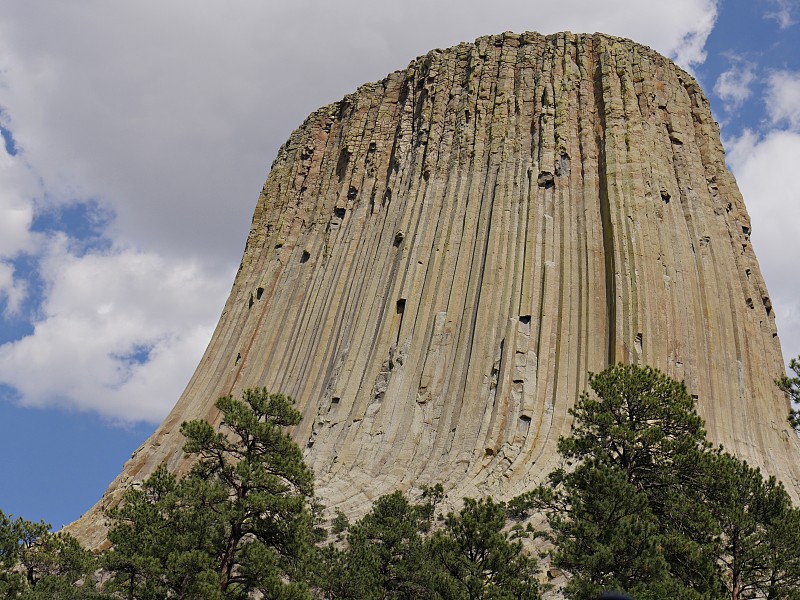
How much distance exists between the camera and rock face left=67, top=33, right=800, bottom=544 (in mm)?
35031

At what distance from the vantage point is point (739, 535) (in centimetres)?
2034

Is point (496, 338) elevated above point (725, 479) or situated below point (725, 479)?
above

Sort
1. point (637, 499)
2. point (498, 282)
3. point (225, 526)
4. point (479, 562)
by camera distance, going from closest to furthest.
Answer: point (637, 499) → point (225, 526) → point (479, 562) → point (498, 282)

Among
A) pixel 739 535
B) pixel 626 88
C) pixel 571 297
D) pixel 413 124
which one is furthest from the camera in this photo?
pixel 413 124

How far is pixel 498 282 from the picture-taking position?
127 feet

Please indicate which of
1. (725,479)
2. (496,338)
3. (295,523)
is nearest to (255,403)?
(295,523)

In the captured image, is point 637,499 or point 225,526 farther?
point 225,526

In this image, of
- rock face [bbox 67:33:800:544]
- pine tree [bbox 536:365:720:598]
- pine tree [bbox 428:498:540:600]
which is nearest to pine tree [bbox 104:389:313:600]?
pine tree [bbox 428:498:540:600]

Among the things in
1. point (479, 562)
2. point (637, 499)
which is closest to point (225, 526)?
point (479, 562)

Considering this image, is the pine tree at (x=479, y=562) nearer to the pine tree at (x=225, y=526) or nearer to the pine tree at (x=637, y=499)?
the pine tree at (x=637, y=499)

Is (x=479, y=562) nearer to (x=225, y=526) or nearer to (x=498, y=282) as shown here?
(x=225, y=526)

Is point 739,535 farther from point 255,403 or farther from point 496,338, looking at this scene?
point 496,338

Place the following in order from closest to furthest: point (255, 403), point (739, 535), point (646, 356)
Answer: point (739, 535)
point (255, 403)
point (646, 356)

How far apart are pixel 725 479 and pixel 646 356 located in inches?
578
